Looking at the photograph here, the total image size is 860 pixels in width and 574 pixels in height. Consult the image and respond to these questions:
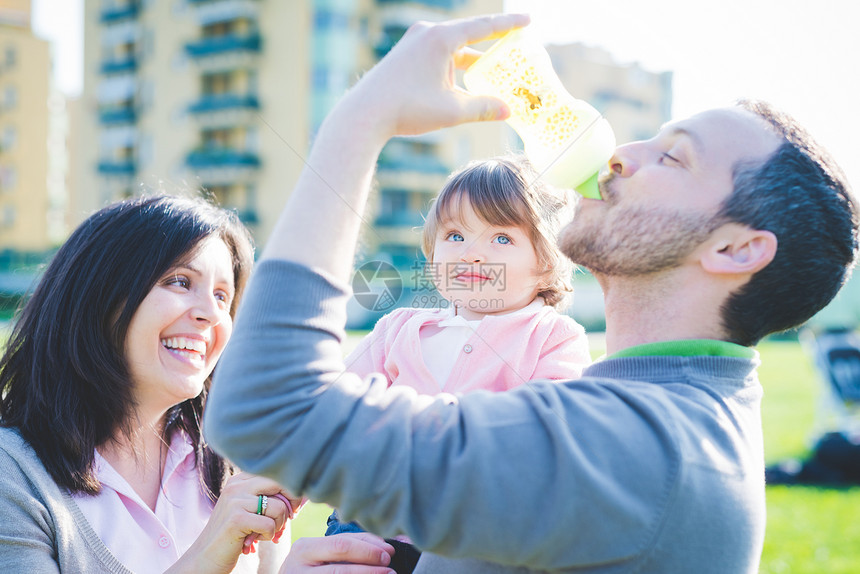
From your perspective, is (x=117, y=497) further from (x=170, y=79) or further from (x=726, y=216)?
(x=170, y=79)

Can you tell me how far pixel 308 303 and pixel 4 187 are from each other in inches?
1640

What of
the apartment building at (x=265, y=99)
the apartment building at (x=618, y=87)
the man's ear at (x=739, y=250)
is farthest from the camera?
the apartment building at (x=618, y=87)

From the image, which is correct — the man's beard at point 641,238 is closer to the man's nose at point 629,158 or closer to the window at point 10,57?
the man's nose at point 629,158

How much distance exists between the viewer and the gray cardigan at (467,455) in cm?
97

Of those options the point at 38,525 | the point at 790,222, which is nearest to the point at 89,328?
the point at 38,525

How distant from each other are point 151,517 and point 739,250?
1581mm

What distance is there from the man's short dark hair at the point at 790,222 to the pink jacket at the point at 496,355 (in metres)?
0.61

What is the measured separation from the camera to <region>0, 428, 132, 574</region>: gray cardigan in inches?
57.2

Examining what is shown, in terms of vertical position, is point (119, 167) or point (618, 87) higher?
point (618, 87)

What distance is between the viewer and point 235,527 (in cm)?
Answer: 158

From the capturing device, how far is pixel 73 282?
1.83 metres

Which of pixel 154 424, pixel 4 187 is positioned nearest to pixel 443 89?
pixel 154 424

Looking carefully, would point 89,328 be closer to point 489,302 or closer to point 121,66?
point 489,302

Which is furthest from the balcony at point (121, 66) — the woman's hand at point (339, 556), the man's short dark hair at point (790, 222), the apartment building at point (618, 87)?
the man's short dark hair at point (790, 222)
